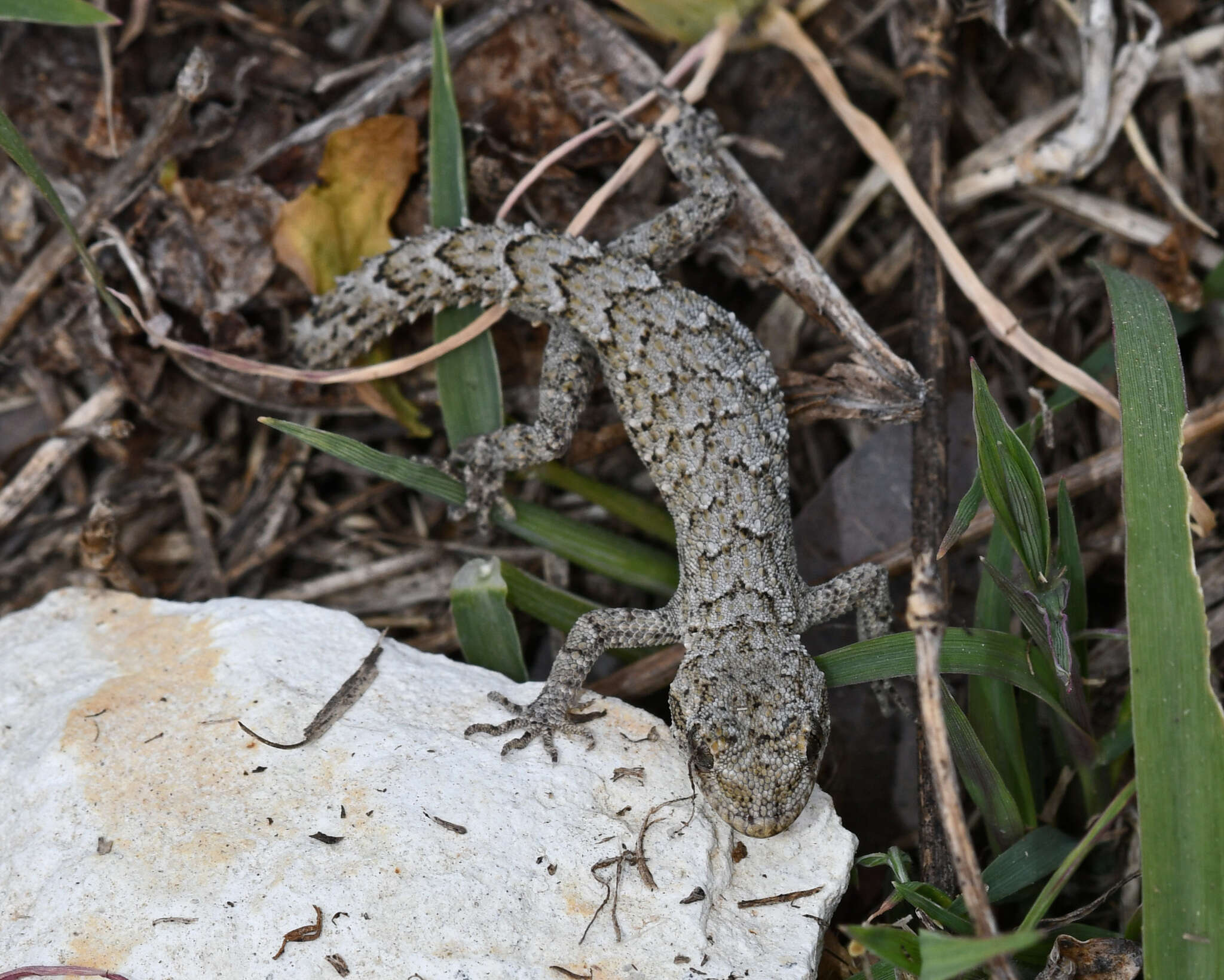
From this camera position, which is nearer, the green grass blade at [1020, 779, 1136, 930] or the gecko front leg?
the green grass blade at [1020, 779, 1136, 930]

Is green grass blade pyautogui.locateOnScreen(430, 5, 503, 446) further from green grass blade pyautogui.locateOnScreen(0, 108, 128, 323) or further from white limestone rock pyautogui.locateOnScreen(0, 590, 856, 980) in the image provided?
green grass blade pyautogui.locateOnScreen(0, 108, 128, 323)

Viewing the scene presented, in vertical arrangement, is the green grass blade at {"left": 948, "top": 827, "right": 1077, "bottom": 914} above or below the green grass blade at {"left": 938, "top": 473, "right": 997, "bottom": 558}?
below

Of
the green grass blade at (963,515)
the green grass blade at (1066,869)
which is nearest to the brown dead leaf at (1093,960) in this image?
the green grass blade at (1066,869)


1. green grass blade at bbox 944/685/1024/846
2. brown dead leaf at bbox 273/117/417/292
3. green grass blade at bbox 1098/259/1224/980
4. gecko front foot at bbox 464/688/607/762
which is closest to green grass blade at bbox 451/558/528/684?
gecko front foot at bbox 464/688/607/762

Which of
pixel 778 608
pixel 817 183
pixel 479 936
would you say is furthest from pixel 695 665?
pixel 817 183

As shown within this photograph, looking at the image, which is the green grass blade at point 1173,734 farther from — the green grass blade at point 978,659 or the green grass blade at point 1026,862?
the green grass blade at point 1026,862

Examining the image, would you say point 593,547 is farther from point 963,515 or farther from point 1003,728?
point 1003,728

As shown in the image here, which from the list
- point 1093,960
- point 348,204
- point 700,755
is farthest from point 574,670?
point 348,204
